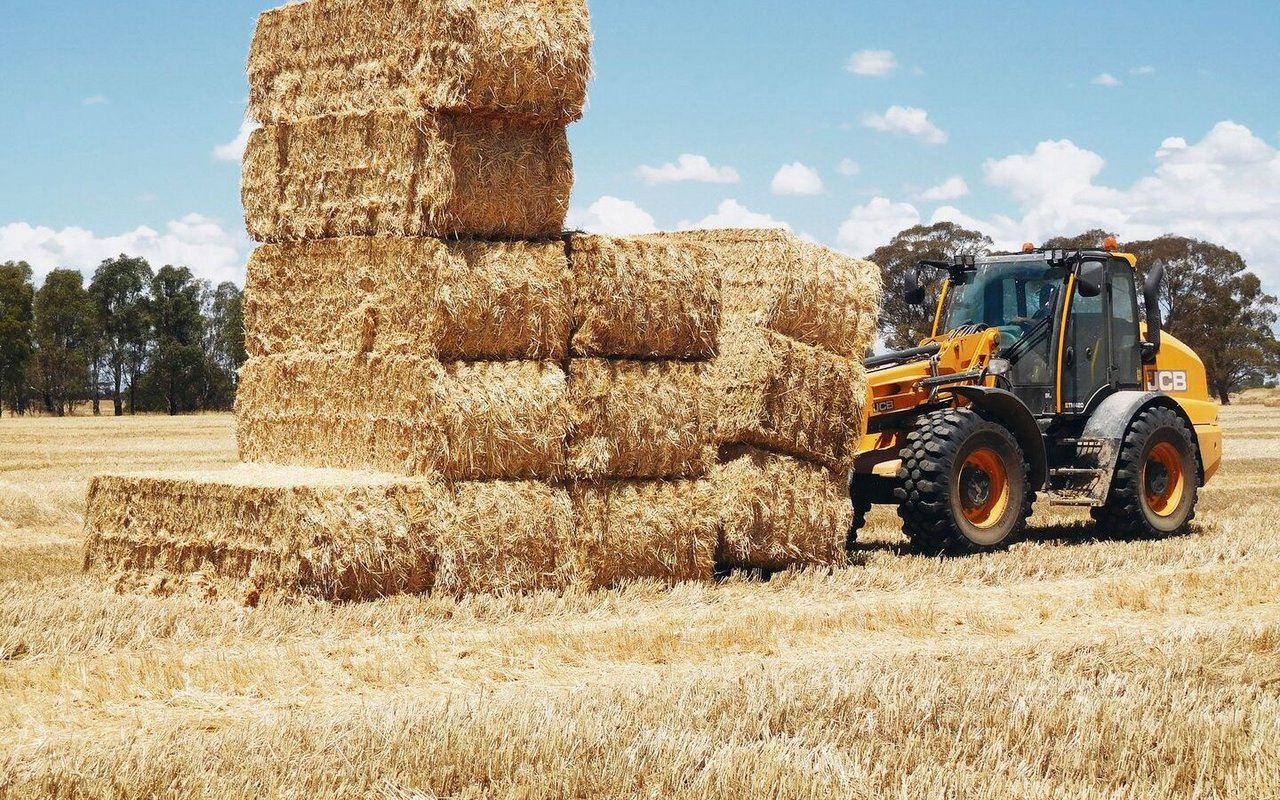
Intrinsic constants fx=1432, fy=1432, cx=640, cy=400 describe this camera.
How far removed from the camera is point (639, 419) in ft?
31.7

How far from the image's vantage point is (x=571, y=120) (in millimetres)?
9445

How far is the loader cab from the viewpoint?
12734 millimetres

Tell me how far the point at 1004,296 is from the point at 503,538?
601cm

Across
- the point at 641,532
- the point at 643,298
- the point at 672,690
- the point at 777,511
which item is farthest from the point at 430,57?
the point at 672,690

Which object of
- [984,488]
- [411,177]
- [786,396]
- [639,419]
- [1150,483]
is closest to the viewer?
[411,177]

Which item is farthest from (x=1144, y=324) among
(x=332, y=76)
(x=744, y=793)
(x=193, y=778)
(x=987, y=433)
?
(x=193, y=778)

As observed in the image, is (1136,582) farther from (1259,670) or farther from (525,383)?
(525,383)

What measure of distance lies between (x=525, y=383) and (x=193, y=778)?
15.1ft

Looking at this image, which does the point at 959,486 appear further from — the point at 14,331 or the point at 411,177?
the point at 14,331

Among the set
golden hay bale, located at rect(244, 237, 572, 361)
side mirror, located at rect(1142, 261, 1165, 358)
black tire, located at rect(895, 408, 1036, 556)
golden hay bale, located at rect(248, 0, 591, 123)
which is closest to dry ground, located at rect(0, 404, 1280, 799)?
black tire, located at rect(895, 408, 1036, 556)

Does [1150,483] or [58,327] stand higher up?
[58,327]

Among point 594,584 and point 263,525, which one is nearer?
point 263,525

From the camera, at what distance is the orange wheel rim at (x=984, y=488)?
1176cm

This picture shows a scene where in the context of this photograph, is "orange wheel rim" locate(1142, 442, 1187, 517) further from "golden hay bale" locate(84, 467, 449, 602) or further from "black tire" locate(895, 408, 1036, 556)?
"golden hay bale" locate(84, 467, 449, 602)
